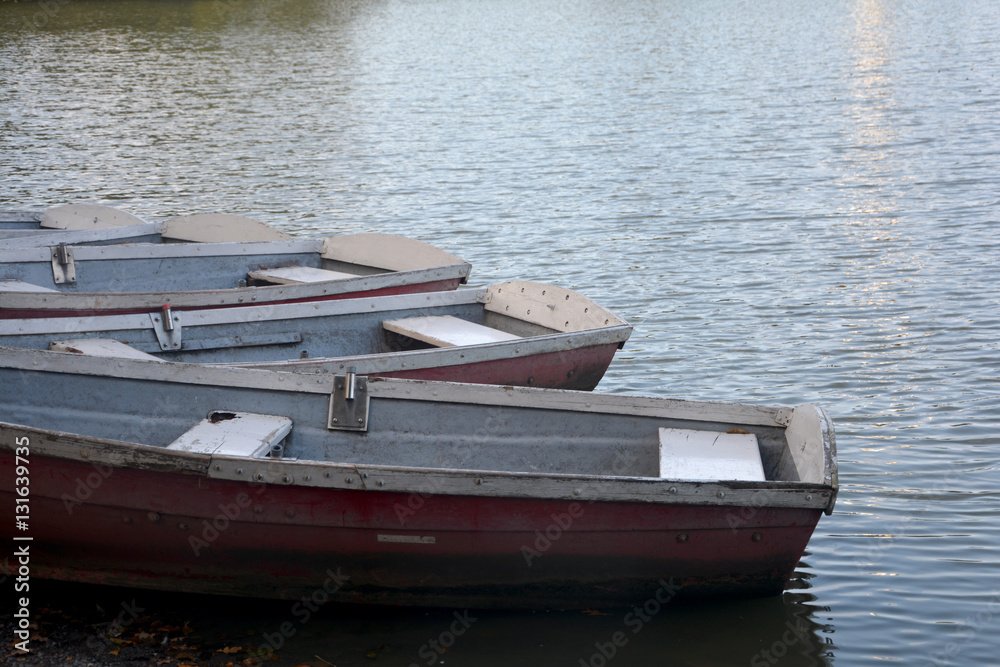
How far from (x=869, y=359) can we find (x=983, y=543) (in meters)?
3.25

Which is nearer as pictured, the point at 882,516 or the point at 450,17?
the point at 882,516

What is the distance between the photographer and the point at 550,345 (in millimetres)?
7938

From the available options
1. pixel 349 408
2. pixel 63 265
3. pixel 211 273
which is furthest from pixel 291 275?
pixel 349 408

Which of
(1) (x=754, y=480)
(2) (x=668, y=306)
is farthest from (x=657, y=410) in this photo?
(2) (x=668, y=306)

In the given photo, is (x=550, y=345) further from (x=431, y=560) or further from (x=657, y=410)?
(x=431, y=560)

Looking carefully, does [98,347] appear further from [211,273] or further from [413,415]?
[211,273]

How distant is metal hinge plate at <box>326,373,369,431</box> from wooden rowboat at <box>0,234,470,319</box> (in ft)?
8.45

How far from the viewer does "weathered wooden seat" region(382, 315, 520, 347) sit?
820 centimetres

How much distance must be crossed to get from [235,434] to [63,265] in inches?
183

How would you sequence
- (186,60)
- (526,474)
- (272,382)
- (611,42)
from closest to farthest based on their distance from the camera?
(526,474) < (272,382) < (186,60) < (611,42)

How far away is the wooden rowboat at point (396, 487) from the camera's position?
5293 mm

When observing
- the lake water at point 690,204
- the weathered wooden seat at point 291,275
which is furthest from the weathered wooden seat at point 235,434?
the weathered wooden seat at point 291,275

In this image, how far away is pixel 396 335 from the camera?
8.76 metres

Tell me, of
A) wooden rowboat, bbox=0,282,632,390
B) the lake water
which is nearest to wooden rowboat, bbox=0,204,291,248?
wooden rowboat, bbox=0,282,632,390
